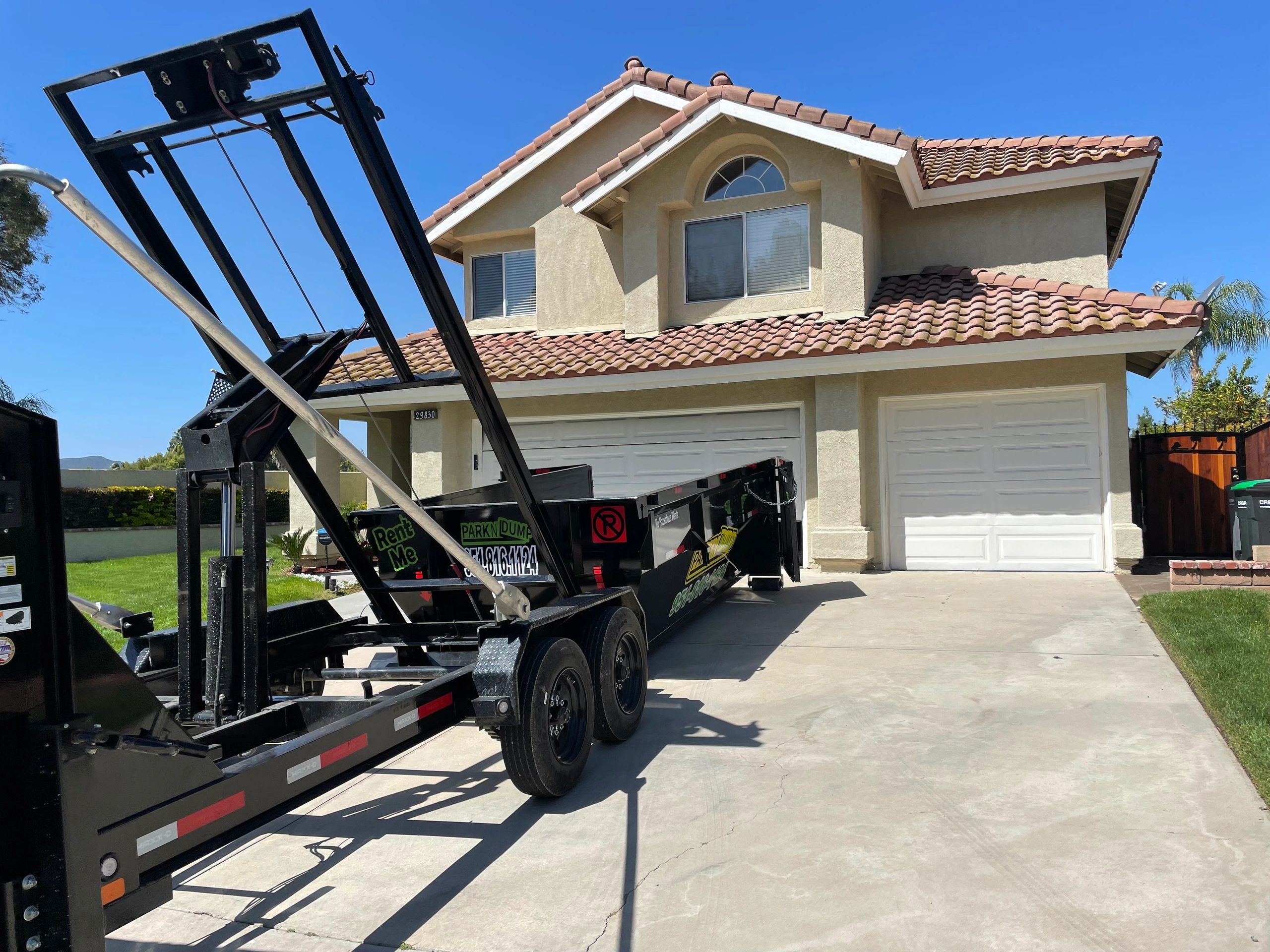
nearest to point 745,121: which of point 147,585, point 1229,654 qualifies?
point 1229,654

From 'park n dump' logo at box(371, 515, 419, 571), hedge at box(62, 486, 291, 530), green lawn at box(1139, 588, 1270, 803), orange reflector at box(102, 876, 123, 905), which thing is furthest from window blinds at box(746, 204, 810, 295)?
hedge at box(62, 486, 291, 530)

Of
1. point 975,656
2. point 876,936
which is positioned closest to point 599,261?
point 975,656

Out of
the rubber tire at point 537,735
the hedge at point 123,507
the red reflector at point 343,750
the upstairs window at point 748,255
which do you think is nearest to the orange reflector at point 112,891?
the red reflector at point 343,750

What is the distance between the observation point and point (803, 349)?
11.7 meters

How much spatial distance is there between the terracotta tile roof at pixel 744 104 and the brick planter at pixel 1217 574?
19.7ft

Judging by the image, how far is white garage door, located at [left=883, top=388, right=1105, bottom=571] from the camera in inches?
455

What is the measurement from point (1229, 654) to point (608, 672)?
4668mm

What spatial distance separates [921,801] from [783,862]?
94cm

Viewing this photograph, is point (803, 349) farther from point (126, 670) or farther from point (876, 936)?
point (126, 670)

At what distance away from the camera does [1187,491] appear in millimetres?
13289

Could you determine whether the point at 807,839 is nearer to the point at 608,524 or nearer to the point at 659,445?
the point at 608,524

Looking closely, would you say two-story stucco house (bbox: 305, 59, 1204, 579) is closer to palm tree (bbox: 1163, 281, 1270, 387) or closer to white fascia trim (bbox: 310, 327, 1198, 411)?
white fascia trim (bbox: 310, 327, 1198, 411)

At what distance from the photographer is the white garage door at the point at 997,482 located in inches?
455

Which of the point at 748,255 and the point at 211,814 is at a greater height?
the point at 748,255
